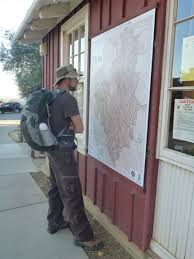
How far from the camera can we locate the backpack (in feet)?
8.50

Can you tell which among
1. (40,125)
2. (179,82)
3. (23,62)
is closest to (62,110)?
(40,125)

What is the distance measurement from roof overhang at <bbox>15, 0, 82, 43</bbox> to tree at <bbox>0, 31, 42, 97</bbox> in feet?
28.6

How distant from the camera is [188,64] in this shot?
1.96 meters

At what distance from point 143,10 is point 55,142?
1447mm

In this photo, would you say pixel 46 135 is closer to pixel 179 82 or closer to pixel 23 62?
pixel 179 82

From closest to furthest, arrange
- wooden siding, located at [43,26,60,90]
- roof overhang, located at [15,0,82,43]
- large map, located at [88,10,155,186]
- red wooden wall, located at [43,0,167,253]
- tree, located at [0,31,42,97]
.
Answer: red wooden wall, located at [43,0,167,253] → large map, located at [88,10,155,186] → roof overhang, located at [15,0,82,43] → wooden siding, located at [43,26,60,90] → tree, located at [0,31,42,97]

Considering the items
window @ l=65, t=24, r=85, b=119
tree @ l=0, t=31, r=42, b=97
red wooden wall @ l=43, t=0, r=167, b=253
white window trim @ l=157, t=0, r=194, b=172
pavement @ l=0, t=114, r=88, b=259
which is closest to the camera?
white window trim @ l=157, t=0, r=194, b=172

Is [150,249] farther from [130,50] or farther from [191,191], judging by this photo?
[130,50]

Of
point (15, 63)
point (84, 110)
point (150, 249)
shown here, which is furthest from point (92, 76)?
point (15, 63)

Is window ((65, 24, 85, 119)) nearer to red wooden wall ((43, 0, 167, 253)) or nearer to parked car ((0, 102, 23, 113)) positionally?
red wooden wall ((43, 0, 167, 253))

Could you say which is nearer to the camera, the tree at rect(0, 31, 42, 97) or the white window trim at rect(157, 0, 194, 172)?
the white window trim at rect(157, 0, 194, 172)

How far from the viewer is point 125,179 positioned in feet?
8.90

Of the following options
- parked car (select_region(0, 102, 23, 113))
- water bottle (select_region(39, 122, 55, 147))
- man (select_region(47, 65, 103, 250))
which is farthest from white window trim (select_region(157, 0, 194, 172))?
parked car (select_region(0, 102, 23, 113))

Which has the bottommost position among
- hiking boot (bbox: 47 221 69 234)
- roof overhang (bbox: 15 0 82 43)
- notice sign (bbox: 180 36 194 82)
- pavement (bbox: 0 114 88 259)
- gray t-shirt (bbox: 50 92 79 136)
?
pavement (bbox: 0 114 88 259)
